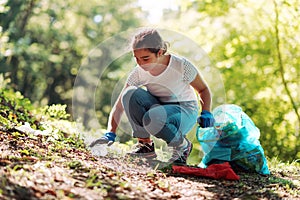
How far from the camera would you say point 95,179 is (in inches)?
93.4

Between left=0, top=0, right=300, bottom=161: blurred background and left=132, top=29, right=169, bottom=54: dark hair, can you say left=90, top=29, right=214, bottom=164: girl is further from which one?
left=0, top=0, right=300, bottom=161: blurred background

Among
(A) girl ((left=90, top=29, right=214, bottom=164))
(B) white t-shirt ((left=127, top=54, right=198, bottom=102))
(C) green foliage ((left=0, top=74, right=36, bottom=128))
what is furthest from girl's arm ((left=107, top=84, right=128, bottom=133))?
(C) green foliage ((left=0, top=74, right=36, bottom=128))

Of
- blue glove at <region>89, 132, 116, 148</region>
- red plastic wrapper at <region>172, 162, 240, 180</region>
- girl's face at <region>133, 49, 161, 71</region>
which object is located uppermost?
girl's face at <region>133, 49, 161, 71</region>

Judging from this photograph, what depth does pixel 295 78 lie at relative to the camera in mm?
8219

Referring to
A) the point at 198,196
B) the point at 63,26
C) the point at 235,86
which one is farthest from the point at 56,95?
the point at 198,196

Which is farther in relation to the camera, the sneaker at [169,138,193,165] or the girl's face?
the sneaker at [169,138,193,165]

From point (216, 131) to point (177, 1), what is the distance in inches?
177

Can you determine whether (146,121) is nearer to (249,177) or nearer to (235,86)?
(249,177)

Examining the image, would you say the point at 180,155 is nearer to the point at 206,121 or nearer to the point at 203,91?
the point at 206,121

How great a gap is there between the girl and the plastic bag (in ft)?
0.58

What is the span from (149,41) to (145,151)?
90cm

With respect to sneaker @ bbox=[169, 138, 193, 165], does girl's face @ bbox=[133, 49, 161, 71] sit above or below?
above

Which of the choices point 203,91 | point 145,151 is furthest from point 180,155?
point 203,91

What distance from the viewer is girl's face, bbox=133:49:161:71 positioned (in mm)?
3096
